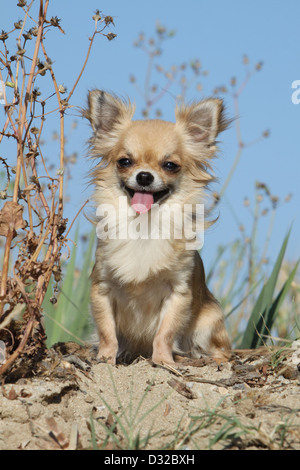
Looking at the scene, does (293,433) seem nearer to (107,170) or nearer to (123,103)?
(107,170)

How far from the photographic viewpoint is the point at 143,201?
3.57 metres

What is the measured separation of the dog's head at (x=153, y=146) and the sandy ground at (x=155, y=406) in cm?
100

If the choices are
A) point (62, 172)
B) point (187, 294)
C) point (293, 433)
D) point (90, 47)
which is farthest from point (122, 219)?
point (293, 433)

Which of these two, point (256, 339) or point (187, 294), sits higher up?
point (187, 294)

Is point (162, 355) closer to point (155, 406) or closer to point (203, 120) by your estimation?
point (155, 406)

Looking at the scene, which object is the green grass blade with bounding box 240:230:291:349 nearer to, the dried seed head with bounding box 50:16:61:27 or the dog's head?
the dog's head

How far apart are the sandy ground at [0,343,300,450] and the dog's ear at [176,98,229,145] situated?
54.8 inches

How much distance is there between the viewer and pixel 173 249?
3641 millimetres

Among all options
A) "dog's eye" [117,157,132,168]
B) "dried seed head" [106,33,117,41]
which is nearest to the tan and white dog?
"dog's eye" [117,157,132,168]

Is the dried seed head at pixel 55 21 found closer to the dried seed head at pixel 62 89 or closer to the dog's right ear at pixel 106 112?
the dried seed head at pixel 62 89

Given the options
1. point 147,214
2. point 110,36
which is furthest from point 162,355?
point 110,36
